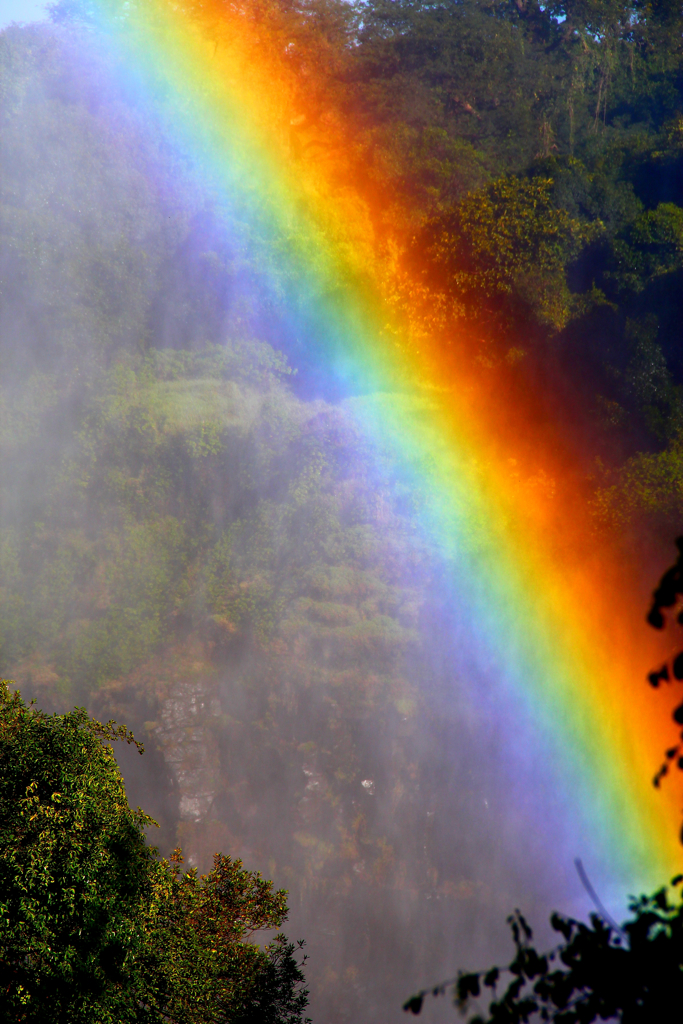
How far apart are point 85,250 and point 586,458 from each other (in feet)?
67.4

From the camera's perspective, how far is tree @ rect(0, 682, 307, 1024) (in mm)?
9664

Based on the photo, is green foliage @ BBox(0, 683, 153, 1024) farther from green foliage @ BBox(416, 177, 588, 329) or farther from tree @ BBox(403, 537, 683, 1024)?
green foliage @ BBox(416, 177, 588, 329)

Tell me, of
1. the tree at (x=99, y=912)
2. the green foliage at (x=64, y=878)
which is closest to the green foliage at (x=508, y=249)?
the tree at (x=99, y=912)

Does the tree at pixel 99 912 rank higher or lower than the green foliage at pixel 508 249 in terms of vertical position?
lower

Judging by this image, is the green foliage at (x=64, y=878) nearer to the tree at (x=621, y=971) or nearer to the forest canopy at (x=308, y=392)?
the tree at (x=621, y=971)

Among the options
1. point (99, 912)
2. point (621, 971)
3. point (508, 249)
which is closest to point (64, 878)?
point (99, 912)

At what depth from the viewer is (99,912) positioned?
10.1 metres

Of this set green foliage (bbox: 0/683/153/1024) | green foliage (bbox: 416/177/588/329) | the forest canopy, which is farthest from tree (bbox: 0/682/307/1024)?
green foliage (bbox: 416/177/588/329)

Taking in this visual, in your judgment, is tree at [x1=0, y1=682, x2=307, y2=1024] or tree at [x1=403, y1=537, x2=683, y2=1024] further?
tree at [x1=0, y1=682, x2=307, y2=1024]

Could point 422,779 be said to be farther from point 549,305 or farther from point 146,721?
point 549,305

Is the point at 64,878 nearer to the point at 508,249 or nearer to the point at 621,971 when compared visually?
the point at 621,971

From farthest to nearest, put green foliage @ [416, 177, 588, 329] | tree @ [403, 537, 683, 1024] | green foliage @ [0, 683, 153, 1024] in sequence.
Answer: green foliage @ [416, 177, 588, 329] < green foliage @ [0, 683, 153, 1024] < tree @ [403, 537, 683, 1024]

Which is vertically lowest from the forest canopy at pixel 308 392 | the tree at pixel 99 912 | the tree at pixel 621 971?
the tree at pixel 621 971

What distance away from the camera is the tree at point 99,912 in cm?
966
